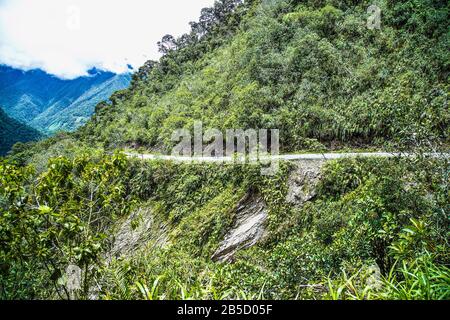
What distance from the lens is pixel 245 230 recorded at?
11.6 m

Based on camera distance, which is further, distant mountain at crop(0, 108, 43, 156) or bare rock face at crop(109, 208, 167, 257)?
distant mountain at crop(0, 108, 43, 156)

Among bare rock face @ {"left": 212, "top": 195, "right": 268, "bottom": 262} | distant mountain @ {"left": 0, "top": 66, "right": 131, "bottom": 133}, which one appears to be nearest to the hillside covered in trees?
bare rock face @ {"left": 212, "top": 195, "right": 268, "bottom": 262}

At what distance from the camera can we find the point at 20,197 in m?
3.18

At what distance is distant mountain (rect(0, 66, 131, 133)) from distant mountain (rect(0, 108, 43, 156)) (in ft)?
31.4

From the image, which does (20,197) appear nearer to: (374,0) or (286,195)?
(286,195)

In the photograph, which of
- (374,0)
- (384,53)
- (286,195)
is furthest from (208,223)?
(374,0)

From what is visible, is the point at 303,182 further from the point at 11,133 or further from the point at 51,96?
the point at 51,96

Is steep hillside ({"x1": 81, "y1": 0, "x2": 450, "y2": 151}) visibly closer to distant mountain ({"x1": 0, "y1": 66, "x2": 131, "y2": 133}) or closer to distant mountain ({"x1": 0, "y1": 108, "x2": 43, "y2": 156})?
distant mountain ({"x1": 0, "y1": 108, "x2": 43, "y2": 156})

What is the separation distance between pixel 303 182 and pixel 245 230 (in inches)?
127

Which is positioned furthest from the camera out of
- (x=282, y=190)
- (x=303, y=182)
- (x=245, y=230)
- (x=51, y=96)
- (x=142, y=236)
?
(x=51, y=96)

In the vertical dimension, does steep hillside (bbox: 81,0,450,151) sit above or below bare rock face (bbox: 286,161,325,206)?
above

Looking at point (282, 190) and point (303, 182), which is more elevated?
point (303, 182)

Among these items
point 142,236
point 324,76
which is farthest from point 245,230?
point 324,76

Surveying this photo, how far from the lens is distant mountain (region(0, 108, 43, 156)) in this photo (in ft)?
143
